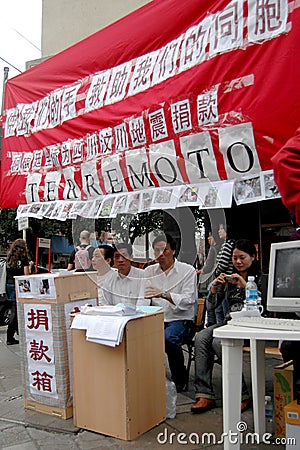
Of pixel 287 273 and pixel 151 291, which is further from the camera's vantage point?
pixel 151 291

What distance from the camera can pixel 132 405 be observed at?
109 inches

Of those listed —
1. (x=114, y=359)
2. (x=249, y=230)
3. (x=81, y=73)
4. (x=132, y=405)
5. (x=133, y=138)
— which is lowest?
(x=132, y=405)

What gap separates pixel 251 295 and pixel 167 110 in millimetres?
1434

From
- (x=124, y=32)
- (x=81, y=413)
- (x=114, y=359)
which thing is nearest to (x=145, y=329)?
(x=114, y=359)

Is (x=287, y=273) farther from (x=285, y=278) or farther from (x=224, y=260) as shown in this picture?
(x=224, y=260)

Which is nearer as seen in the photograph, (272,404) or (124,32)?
(272,404)

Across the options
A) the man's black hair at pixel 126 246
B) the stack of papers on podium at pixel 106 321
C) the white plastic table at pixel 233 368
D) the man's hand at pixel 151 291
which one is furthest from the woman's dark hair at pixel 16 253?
the white plastic table at pixel 233 368

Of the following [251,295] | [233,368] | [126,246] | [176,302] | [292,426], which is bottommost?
[292,426]

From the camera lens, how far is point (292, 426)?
231cm

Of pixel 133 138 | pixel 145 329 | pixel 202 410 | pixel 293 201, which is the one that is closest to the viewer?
pixel 293 201

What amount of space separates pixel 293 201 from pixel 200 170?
1064 millimetres

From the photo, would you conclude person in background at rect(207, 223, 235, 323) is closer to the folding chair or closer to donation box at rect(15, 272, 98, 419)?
the folding chair

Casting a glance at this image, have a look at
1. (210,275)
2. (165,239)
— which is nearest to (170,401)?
(210,275)

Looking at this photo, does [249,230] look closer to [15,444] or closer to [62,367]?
[62,367]
